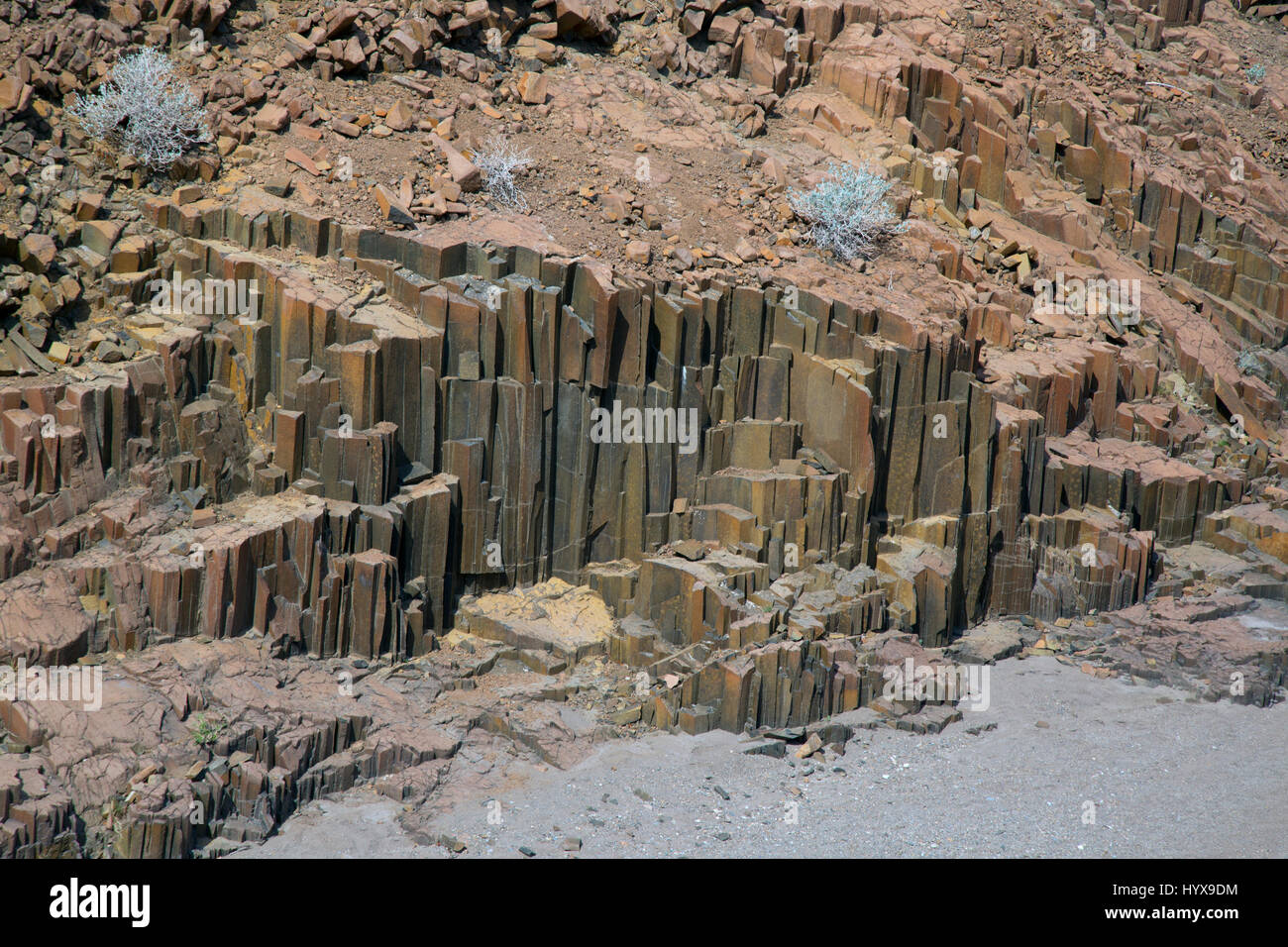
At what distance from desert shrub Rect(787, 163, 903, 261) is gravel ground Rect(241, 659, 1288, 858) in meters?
7.35

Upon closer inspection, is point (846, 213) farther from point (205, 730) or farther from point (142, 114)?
point (205, 730)

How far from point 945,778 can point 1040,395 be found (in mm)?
7264

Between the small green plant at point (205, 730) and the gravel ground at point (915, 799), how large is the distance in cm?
127

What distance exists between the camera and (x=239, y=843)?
13797mm

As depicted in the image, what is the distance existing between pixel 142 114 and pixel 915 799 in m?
13.6

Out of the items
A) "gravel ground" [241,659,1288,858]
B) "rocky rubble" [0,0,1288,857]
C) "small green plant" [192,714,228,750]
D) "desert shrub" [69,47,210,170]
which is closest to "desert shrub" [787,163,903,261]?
"rocky rubble" [0,0,1288,857]

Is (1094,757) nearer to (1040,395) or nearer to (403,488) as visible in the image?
(1040,395)

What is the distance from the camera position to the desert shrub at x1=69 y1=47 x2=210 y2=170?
17828mm

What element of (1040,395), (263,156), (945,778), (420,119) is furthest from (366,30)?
(945,778)

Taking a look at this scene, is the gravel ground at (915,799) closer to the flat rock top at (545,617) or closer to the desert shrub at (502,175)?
the flat rock top at (545,617)

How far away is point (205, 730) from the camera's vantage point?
1438cm

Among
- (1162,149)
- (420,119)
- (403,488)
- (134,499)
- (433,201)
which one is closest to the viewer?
(134,499)

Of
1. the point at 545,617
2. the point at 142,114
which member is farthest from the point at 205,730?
the point at 142,114

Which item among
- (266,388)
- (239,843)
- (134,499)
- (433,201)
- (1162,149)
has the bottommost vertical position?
(239,843)
